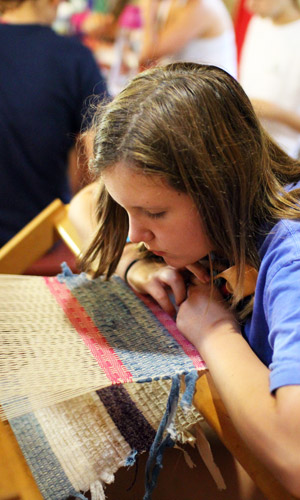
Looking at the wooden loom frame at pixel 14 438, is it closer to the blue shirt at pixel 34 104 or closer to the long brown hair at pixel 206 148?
the long brown hair at pixel 206 148

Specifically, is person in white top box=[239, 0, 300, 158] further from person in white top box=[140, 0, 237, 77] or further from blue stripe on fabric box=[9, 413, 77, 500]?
blue stripe on fabric box=[9, 413, 77, 500]

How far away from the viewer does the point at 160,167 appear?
0.73m

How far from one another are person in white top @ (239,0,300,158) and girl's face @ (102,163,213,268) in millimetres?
1172

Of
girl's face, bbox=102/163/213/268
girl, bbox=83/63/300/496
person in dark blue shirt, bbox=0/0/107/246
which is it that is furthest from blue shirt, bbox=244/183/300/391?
person in dark blue shirt, bbox=0/0/107/246

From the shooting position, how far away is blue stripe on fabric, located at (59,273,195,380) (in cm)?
76

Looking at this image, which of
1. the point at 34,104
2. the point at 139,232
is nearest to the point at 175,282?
the point at 139,232

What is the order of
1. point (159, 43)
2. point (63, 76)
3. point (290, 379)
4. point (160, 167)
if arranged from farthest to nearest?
point (159, 43)
point (63, 76)
point (160, 167)
point (290, 379)

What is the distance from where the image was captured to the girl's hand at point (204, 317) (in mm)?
799

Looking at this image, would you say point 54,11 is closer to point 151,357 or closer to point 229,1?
point 151,357

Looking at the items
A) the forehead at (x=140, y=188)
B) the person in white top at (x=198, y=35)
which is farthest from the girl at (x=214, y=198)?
the person in white top at (x=198, y=35)

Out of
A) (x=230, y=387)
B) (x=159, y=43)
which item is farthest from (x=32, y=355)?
(x=159, y=43)

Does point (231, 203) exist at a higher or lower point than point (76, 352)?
higher

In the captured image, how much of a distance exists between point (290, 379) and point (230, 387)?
11cm

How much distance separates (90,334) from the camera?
845mm
